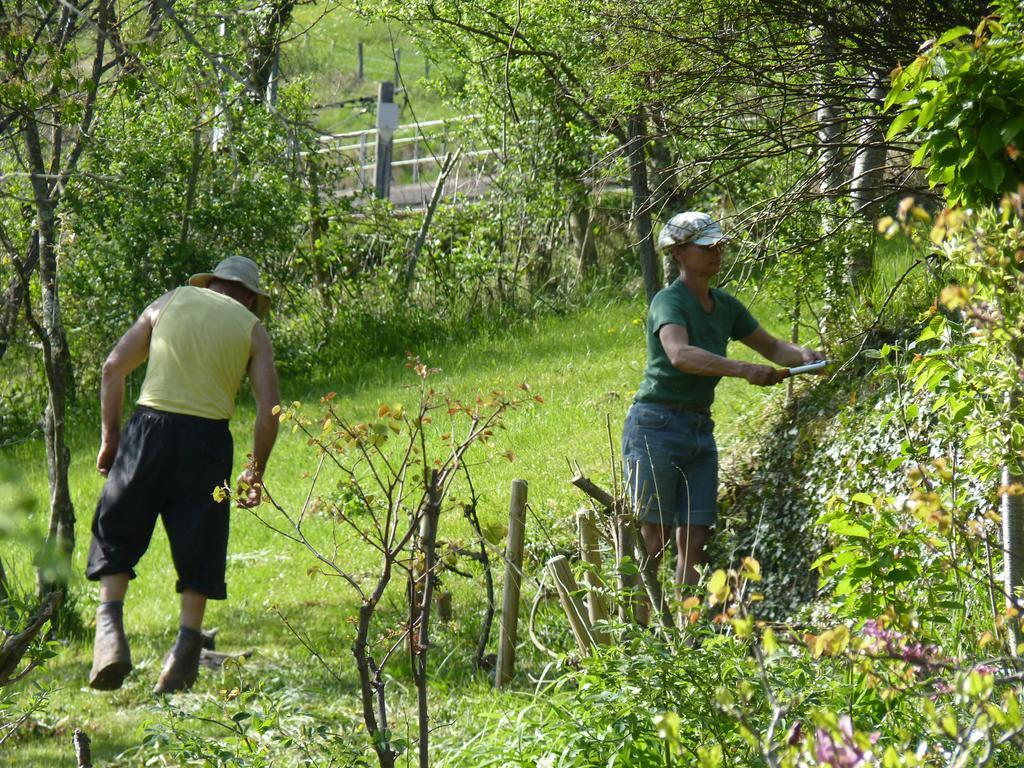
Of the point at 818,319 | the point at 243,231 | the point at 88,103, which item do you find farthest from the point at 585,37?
the point at 243,231

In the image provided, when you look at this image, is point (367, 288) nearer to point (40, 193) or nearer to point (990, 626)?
point (40, 193)

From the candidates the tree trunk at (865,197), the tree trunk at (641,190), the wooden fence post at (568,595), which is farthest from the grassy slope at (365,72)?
the wooden fence post at (568,595)

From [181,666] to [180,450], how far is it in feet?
2.96

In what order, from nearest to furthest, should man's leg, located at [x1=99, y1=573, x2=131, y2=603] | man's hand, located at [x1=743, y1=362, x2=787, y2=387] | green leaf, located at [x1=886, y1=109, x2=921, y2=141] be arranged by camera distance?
1. green leaf, located at [x1=886, y1=109, x2=921, y2=141]
2. man's hand, located at [x1=743, y1=362, x2=787, y2=387]
3. man's leg, located at [x1=99, y1=573, x2=131, y2=603]

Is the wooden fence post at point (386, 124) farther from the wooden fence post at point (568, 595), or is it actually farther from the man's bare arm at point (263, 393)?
the wooden fence post at point (568, 595)

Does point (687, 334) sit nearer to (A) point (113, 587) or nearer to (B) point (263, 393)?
(B) point (263, 393)

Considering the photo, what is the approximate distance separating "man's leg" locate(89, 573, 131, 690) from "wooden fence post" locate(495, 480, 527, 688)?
1.51 metres

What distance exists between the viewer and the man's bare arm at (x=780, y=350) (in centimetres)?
565

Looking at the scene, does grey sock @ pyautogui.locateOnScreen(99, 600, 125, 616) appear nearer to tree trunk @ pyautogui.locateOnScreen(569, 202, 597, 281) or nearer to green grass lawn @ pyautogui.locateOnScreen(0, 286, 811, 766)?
green grass lawn @ pyautogui.locateOnScreen(0, 286, 811, 766)

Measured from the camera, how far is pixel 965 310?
2918 millimetres

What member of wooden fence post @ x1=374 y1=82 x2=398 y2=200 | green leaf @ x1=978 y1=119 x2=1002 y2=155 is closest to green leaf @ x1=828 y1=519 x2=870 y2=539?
green leaf @ x1=978 y1=119 x2=1002 y2=155

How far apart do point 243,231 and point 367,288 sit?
6.06ft

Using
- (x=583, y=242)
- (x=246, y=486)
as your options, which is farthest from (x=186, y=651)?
(x=583, y=242)

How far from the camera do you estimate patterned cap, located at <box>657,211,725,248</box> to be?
5484 mm
